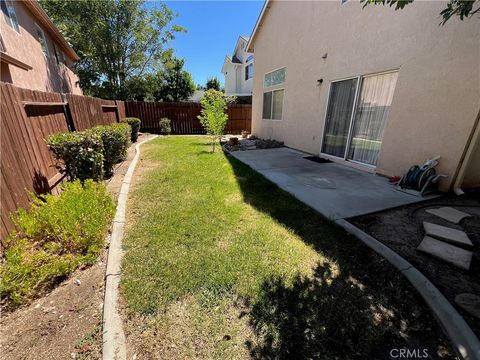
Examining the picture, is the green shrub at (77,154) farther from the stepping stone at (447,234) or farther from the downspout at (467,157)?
the downspout at (467,157)

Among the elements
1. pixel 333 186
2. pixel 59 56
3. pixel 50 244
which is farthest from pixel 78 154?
pixel 59 56

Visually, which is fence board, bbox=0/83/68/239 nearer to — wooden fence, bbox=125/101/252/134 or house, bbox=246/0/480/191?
house, bbox=246/0/480/191

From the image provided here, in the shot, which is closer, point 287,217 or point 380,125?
point 287,217

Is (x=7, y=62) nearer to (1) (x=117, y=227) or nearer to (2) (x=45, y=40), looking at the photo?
(2) (x=45, y=40)

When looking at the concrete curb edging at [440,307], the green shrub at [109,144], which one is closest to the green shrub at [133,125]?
the green shrub at [109,144]

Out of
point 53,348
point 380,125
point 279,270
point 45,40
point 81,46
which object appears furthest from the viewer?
point 81,46

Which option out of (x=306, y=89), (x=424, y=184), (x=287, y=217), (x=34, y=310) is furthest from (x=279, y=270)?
(x=306, y=89)

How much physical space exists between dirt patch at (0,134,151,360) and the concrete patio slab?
3.15 metres

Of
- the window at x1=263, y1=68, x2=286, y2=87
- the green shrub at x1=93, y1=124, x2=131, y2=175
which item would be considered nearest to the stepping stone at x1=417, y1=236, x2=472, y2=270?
the green shrub at x1=93, y1=124, x2=131, y2=175

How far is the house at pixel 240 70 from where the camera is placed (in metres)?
21.6

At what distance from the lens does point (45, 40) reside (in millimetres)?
11133

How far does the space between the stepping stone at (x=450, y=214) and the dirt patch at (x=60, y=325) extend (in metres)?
4.64

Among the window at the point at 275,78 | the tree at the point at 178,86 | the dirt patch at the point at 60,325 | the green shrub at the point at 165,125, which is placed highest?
the tree at the point at 178,86

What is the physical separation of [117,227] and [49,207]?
0.86m
